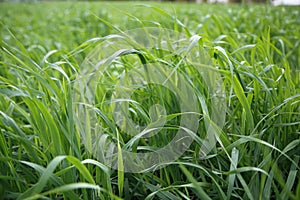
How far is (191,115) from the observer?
781mm

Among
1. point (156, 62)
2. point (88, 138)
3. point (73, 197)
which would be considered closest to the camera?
point (73, 197)

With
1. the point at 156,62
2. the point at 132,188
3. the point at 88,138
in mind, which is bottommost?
the point at 132,188

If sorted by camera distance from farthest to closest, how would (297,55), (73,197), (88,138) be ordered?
(297,55)
(88,138)
(73,197)

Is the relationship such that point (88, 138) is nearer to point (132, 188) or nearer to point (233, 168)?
point (132, 188)

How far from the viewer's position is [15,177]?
2.16 ft

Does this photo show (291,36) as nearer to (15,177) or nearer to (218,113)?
(218,113)

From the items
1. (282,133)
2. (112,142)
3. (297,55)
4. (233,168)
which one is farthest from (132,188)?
(297,55)

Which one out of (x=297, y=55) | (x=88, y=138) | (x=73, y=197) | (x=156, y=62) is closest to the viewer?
Result: (x=73, y=197)

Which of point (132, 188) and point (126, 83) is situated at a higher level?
point (126, 83)

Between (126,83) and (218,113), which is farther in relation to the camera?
(126,83)

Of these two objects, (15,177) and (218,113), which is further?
(218,113)

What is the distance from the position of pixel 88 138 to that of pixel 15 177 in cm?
16

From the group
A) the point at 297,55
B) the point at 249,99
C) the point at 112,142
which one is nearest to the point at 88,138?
the point at 112,142

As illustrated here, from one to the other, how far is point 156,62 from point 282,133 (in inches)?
13.1
